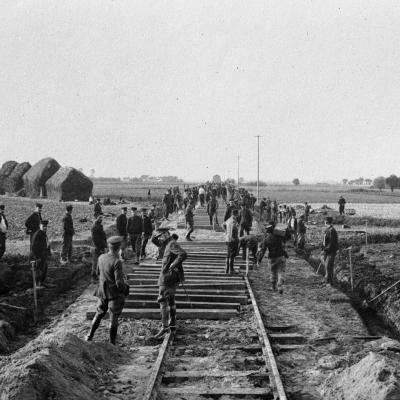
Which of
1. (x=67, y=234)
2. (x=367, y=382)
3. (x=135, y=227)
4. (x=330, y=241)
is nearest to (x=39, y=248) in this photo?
(x=67, y=234)

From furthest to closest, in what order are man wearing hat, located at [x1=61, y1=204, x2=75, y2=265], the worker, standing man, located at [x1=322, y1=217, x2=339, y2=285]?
man wearing hat, located at [x1=61, y1=204, x2=75, y2=265] → standing man, located at [x1=322, y1=217, x2=339, y2=285] → the worker

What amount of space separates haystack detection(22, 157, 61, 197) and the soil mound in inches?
1970

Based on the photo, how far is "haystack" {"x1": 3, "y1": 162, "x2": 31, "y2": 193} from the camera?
57250mm

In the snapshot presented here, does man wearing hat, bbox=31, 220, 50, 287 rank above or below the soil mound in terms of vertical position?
above

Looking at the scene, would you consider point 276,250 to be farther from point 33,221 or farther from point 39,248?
point 33,221

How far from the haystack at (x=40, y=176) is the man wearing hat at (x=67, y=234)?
3908 cm

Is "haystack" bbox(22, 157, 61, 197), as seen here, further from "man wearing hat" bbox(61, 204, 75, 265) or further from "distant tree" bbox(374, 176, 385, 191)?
"distant tree" bbox(374, 176, 385, 191)

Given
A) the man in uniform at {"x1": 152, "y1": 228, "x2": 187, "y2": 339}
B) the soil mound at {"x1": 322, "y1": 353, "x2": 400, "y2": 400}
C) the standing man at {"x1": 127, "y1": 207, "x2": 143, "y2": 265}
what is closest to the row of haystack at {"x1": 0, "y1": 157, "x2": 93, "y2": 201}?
the standing man at {"x1": 127, "y1": 207, "x2": 143, "y2": 265}

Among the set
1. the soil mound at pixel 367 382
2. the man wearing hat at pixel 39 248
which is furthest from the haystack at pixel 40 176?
the soil mound at pixel 367 382

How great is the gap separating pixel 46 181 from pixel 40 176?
50.7 inches

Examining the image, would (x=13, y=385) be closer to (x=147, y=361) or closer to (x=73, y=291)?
(x=147, y=361)

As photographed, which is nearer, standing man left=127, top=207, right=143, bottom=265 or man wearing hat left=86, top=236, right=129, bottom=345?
man wearing hat left=86, top=236, right=129, bottom=345

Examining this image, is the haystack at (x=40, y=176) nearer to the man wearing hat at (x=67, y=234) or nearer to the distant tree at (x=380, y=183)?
the man wearing hat at (x=67, y=234)

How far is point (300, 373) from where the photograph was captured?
6.38 metres
